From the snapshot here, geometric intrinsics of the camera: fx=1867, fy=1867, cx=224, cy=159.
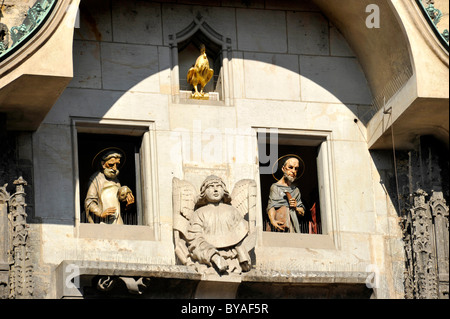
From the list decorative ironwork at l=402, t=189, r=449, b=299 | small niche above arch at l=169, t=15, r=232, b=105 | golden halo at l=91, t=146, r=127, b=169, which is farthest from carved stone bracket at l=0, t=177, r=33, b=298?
decorative ironwork at l=402, t=189, r=449, b=299

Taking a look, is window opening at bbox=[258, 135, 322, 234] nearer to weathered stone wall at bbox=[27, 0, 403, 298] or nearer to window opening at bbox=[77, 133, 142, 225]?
weathered stone wall at bbox=[27, 0, 403, 298]

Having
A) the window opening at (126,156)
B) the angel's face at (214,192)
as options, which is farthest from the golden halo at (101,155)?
the angel's face at (214,192)

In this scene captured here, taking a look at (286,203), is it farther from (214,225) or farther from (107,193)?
(107,193)

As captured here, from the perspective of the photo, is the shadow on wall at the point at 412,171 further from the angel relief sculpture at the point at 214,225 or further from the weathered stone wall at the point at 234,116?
the angel relief sculpture at the point at 214,225

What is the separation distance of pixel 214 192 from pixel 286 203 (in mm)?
1246

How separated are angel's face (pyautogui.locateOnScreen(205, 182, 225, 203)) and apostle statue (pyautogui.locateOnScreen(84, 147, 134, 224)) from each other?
0.98m

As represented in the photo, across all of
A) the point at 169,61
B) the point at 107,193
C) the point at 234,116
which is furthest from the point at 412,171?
the point at 107,193

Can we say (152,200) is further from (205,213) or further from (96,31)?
(96,31)

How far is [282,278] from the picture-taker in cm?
2030

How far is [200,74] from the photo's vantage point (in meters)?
21.6

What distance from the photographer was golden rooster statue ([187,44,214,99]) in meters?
21.6

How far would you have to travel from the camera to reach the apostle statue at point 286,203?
21.4 metres
